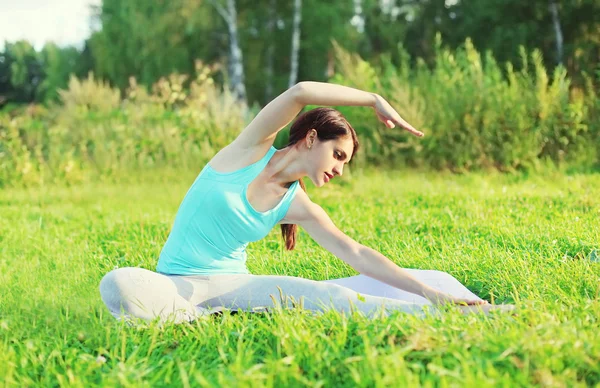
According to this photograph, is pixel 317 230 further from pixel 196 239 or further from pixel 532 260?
pixel 532 260

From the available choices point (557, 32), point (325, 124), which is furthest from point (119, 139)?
point (557, 32)

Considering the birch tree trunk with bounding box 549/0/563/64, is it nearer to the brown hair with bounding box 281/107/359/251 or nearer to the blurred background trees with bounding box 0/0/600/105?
the blurred background trees with bounding box 0/0/600/105

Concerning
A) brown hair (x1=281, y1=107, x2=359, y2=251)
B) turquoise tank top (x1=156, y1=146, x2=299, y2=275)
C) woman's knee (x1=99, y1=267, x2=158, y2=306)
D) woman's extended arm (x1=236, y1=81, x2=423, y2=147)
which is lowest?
woman's knee (x1=99, y1=267, x2=158, y2=306)

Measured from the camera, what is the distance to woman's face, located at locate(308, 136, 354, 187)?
2926mm

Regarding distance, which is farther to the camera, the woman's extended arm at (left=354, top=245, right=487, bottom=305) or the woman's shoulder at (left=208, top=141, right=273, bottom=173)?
the woman's shoulder at (left=208, top=141, right=273, bottom=173)

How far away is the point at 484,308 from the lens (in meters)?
2.77

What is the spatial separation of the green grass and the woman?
0.13 metres

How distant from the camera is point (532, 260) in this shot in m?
3.65

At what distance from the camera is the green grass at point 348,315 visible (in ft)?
6.98

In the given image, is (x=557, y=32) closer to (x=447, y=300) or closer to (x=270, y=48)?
(x=270, y=48)

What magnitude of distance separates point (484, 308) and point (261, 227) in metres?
1.05

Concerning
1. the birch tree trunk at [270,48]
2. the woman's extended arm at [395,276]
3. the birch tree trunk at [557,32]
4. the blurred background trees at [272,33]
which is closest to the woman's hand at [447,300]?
the woman's extended arm at [395,276]

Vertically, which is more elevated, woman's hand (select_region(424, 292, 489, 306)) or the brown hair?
the brown hair

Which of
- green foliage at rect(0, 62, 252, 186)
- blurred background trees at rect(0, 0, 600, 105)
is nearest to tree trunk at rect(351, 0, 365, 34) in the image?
blurred background trees at rect(0, 0, 600, 105)
